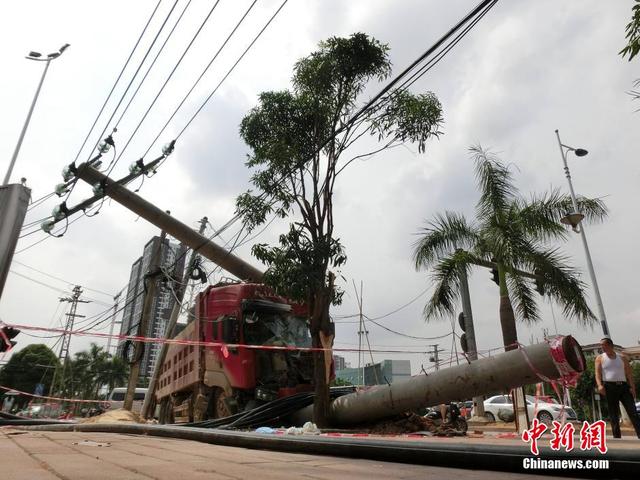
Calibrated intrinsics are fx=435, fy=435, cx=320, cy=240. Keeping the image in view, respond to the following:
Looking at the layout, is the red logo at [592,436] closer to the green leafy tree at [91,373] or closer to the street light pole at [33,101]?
the street light pole at [33,101]

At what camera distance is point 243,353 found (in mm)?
9406

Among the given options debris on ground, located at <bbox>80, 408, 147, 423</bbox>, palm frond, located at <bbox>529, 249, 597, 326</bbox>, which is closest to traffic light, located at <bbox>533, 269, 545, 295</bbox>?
palm frond, located at <bbox>529, 249, 597, 326</bbox>

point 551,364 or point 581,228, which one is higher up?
point 581,228

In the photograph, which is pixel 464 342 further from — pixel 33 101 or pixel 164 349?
pixel 33 101

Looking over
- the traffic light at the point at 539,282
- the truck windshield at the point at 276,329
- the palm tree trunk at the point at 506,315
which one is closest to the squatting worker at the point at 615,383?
the palm tree trunk at the point at 506,315

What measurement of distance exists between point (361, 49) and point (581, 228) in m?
9.37

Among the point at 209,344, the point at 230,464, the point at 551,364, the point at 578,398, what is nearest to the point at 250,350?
the point at 209,344

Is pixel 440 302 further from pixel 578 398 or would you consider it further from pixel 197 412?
pixel 578 398

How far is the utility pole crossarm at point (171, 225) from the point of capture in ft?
43.6

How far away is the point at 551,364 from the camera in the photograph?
5613 mm

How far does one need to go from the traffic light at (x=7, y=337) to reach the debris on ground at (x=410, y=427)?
6723mm

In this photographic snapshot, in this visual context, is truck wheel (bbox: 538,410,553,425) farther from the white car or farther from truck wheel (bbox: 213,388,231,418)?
truck wheel (bbox: 213,388,231,418)

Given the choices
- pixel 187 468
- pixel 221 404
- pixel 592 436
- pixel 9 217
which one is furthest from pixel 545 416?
pixel 9 217

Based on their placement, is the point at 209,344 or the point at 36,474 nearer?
the point at 36,474
